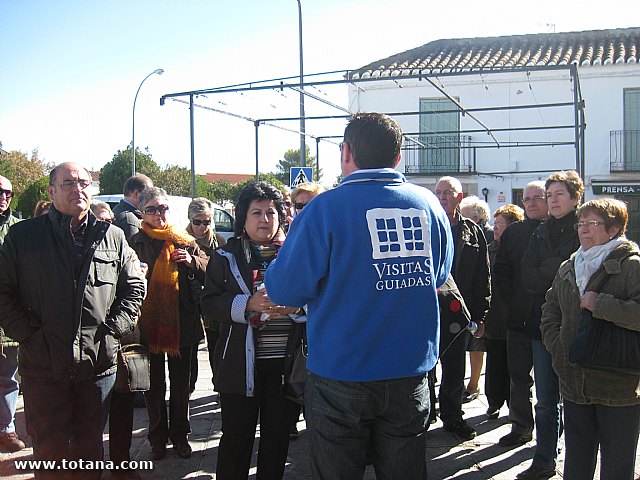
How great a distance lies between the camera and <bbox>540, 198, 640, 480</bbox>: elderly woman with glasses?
3.30m

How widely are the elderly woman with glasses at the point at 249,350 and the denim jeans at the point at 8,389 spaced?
2.32 m

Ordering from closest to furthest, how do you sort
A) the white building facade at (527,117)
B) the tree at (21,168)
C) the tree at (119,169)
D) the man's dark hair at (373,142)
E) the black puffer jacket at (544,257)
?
the man's dark hair at (373,142)
the black puffer jacket at (544,257)
the white building facade at (527,117)
the tree at (21,168)
the tree at (119,169)

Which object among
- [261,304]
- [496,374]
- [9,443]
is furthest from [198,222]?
[496,374]

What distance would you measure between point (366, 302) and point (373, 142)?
2.07 feet

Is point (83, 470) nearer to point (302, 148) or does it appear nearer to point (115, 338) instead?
point (115, 338)

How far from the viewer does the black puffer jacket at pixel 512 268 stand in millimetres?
4823

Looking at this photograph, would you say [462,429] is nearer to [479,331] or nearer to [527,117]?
[479,331]

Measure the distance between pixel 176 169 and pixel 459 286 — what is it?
1783 inches

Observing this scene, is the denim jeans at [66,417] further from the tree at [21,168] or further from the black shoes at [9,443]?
the tree at [21,168]

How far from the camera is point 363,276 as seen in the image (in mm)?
2447

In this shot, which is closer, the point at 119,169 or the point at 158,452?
the point at 158,452

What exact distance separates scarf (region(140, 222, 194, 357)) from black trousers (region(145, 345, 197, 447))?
12cm

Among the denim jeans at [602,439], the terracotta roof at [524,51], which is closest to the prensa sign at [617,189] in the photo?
the terracotta roof at [524,51]

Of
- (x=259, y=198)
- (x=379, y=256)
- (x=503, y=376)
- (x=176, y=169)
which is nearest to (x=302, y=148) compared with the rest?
(x=503, y=376)
